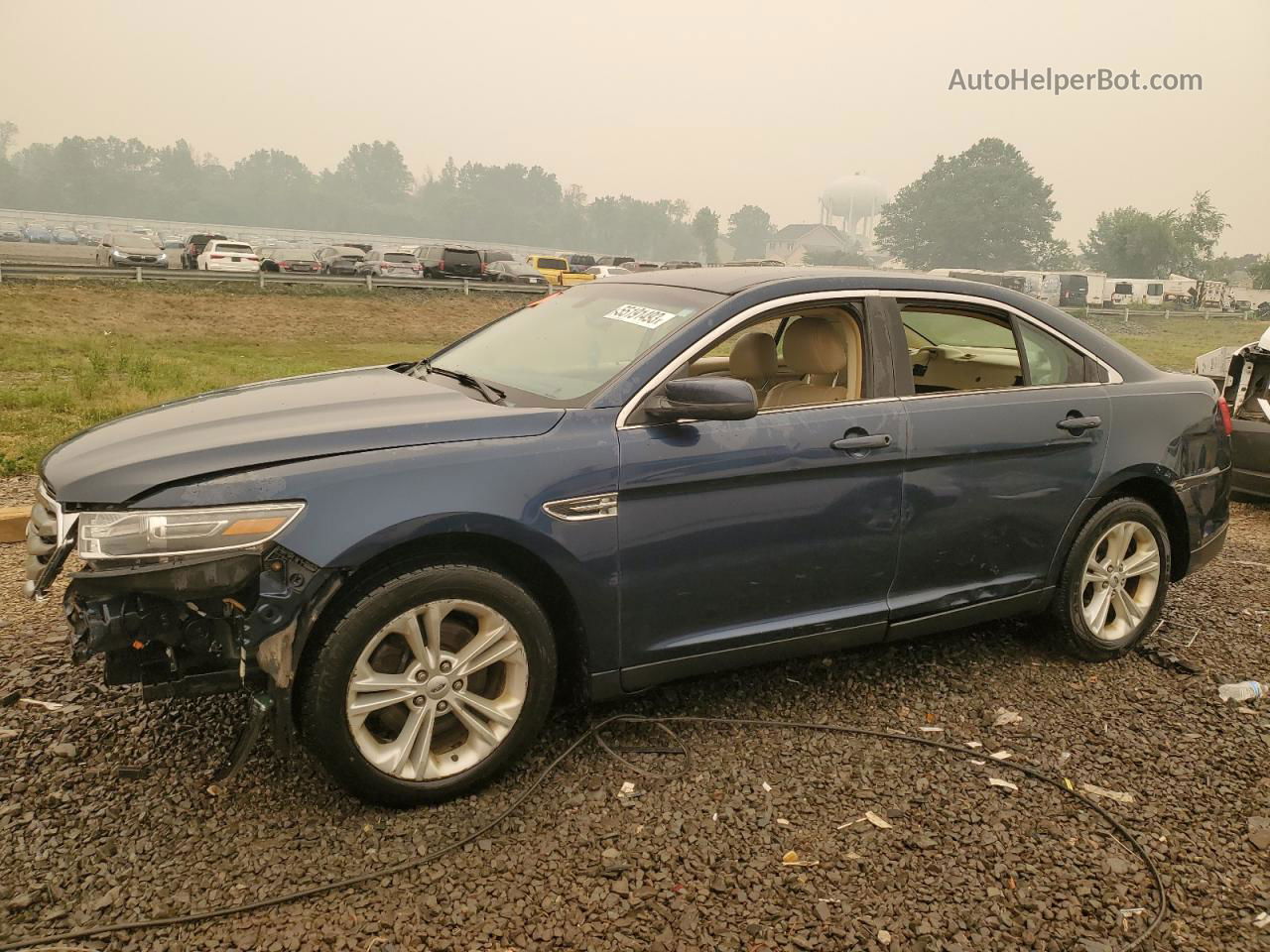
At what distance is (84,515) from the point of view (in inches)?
110

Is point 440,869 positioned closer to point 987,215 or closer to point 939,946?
point 939,946

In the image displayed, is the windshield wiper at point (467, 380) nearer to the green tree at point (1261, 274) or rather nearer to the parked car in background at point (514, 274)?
the parked car in background at point (514, 274)

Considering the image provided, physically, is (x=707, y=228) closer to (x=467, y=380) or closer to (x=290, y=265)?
(x=290, y=265)

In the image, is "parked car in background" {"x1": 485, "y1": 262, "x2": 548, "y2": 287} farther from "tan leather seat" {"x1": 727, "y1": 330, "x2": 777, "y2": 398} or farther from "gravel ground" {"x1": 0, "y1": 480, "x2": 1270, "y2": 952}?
"gravel ground" {"x1": 0, "y1": 480, "x2": 1270, "y2": 952}

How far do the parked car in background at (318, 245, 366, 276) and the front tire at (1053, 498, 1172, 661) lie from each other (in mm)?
35605

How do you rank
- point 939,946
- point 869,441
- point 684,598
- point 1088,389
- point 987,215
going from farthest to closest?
point 987,215 → point 1088,389 → point 869,441 → point 684,598 → point 939,946

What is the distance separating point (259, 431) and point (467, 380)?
93 cm

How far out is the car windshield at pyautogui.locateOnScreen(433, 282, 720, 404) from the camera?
11.6 feet

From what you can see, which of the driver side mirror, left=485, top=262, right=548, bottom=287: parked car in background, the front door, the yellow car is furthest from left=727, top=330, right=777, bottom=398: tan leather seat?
the yellow car

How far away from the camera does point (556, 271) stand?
42.9 metres

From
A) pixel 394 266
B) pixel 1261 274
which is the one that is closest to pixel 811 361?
pixel 394 266

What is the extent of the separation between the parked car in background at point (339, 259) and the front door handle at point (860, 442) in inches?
1407

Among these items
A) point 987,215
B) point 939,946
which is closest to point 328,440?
point 939,946

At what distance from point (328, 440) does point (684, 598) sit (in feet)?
4.26
